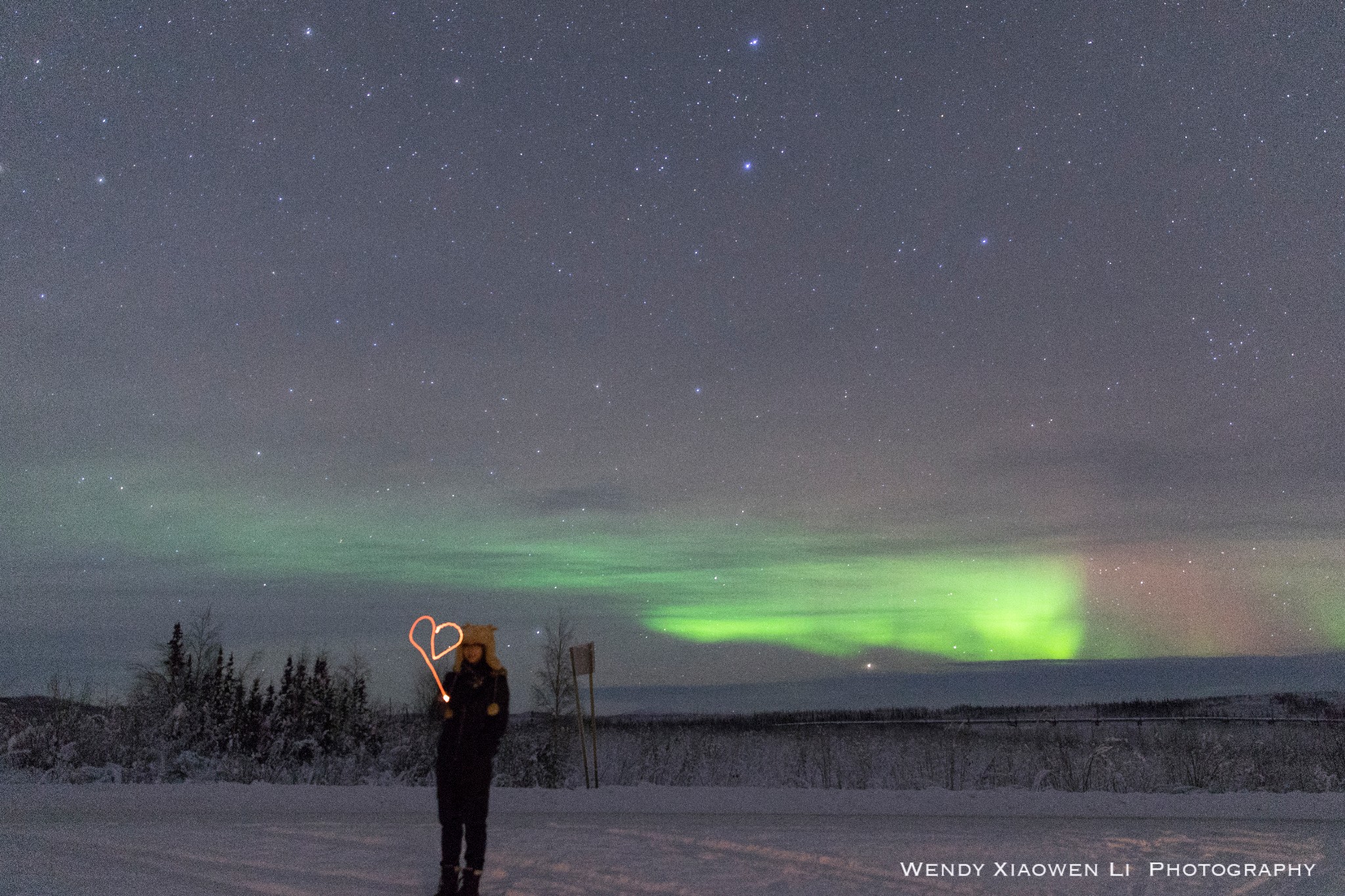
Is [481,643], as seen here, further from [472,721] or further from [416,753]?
[416,753]

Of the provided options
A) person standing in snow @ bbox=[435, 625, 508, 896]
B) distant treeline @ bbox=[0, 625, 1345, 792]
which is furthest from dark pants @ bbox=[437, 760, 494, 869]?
distant treeline @ bbox=[0, 625, 1345, 792]

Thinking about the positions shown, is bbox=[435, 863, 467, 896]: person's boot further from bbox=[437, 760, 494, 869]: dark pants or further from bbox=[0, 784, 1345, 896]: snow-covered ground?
bbox=[0, 784, 1345, 896]: snow-covered ground

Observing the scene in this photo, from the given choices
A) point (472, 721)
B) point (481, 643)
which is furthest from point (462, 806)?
point (481, 643)

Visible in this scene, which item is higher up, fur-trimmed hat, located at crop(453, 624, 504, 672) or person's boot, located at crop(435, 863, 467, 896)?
fur-trimmed hat, located at crop(453, 624, 504, 672)

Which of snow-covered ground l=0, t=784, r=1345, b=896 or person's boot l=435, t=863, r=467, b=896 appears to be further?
snow-covered ground l=0, t=784, r=1345, b=896

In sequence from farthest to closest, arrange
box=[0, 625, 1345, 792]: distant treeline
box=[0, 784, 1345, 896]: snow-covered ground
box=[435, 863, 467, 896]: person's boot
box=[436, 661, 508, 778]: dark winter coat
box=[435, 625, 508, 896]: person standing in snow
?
1. box=[0, 625, 1345, 792]: distant treeline
2. box=[0, 784, 1345, 896]: snow-covered ground
3. box=[436, 661, 508, 778]: dark winter coat
4. box=[435, 625, 508, 896]: person standing in snow
5. box=[435, 863, 467, 896]: person's boot

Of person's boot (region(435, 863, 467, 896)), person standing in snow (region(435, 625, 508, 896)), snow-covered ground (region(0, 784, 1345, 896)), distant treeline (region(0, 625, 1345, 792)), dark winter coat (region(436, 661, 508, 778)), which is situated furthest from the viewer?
distant treeline (region(0, 625, 1345, 792))

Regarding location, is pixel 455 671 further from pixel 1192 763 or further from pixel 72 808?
pixel 1192 763

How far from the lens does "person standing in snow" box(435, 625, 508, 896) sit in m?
7.14

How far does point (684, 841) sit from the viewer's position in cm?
978

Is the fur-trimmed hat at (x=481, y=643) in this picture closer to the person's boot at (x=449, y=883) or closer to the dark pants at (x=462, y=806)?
the dark pants at (x=462, y=806)

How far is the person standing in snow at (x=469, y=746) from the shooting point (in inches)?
281

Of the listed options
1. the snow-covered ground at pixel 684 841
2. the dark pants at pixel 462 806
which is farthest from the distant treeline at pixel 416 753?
the dark pants at pixel 462 806

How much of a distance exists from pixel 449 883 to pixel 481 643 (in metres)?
1.79
